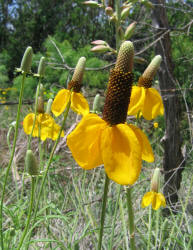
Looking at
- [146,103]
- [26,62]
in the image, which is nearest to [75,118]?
[146,103]

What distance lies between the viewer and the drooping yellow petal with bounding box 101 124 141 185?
633mm

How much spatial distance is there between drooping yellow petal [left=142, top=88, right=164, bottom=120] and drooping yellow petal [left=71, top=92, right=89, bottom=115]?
0.26m

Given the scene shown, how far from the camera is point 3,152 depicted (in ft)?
12.3

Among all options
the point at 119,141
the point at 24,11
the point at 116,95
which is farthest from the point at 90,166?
the point at 24,11

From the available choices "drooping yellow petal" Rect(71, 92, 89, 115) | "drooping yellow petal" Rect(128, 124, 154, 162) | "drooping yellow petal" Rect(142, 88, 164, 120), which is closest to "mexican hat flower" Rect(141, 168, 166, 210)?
"drooping yellow petal" Rect(142, 88, 164, 120)

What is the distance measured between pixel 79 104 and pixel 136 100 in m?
0.27

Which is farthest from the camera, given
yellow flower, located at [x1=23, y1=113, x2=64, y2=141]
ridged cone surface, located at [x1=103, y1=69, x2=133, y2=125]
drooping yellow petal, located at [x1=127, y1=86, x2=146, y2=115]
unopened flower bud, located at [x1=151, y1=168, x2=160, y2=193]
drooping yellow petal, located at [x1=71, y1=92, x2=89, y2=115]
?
yellow flower, located at [x1=23, y1=113, x2=64, y2=141]

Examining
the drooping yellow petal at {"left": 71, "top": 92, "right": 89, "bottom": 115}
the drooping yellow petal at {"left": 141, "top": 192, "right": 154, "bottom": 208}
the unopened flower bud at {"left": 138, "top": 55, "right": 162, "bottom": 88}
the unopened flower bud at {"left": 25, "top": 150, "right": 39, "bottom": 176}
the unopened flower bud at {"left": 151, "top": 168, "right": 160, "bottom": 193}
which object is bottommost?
the drooping yellow petal at {"left": 141, "top": 192, "right": 154, "bottom": 208}

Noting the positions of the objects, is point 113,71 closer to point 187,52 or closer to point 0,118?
point 187,52

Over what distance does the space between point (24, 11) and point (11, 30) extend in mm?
1067

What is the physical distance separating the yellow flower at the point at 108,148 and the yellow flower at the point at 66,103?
0.45 metres

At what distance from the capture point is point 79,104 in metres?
1.21

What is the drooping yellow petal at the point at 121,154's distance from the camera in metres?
0.63

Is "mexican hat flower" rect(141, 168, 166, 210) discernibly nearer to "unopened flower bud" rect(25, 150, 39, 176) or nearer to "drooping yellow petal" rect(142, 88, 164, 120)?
"drooping yellow petal" rect(142, 88, 164, 120)
